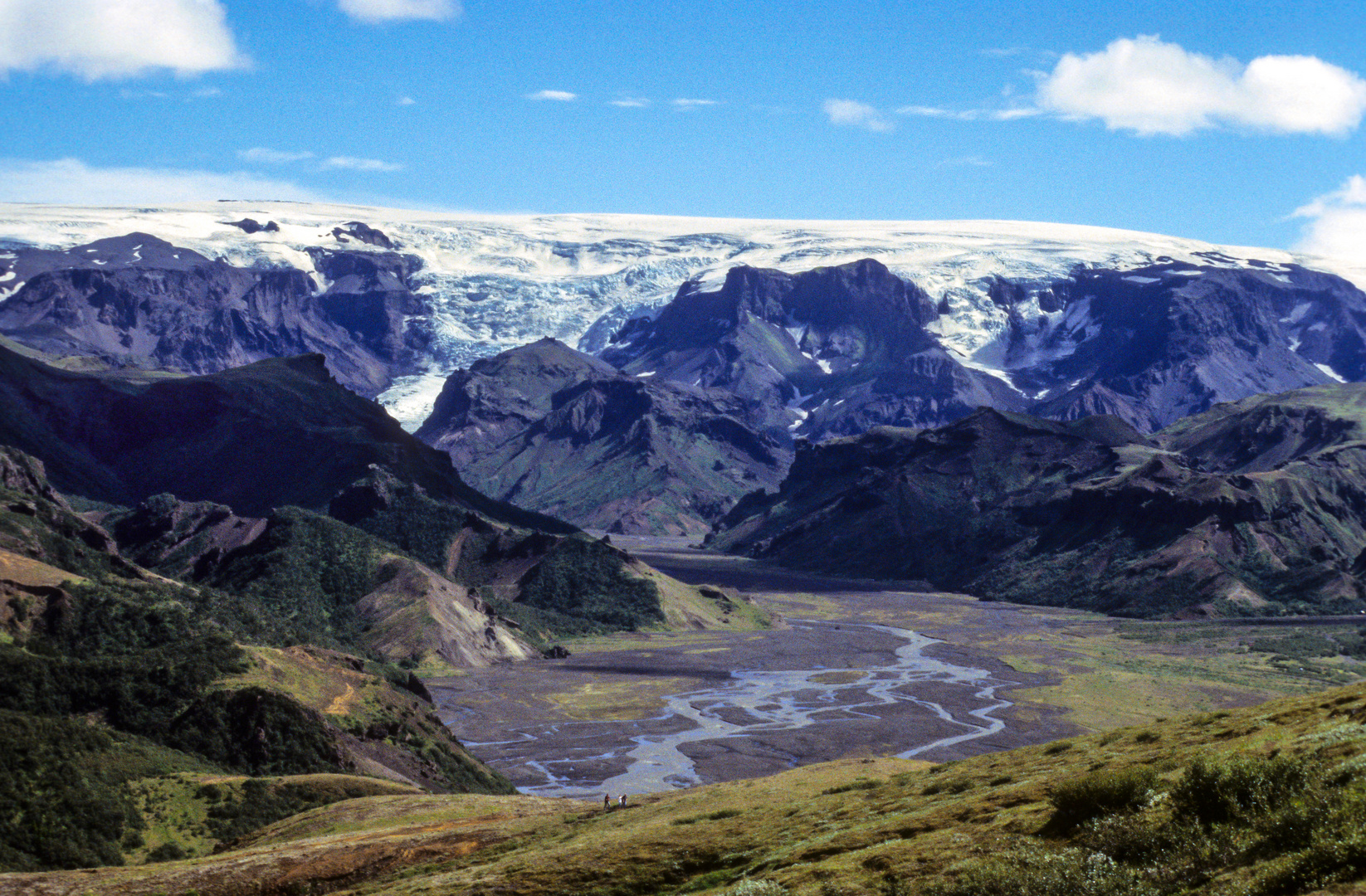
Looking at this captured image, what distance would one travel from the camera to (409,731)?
163000mm

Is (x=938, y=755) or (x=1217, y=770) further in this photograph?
(x=938, y=755)

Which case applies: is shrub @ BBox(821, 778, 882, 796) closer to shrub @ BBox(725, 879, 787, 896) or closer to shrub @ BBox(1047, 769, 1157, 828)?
shrub @ BBox(725, 879, 787, 896)

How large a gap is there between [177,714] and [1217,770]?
119415 mm

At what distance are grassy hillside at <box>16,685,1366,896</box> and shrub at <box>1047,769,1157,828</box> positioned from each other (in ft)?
0.24

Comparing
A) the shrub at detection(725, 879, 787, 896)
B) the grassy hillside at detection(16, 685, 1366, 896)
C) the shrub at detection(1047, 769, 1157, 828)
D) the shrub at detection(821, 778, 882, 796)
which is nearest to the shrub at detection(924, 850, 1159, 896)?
the grassy hillside at detection(16, 685, 1366, 896)

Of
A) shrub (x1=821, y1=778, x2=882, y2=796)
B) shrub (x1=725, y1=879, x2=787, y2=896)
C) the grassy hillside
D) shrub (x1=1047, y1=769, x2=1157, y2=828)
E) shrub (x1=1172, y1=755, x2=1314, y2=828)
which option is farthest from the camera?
Answer: shrub (x1=821, y1=778, x2=882, y2=796)

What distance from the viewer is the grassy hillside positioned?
37.8m

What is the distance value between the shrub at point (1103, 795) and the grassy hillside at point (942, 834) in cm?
7

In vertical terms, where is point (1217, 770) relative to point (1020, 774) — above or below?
above

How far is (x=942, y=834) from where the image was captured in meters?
49.9

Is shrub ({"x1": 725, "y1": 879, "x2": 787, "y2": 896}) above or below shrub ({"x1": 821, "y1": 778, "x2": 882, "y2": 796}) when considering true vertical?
above

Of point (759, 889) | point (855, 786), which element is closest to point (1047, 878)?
point (759, 889)

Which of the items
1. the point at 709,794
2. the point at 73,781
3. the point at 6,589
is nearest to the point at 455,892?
the point at 709,794

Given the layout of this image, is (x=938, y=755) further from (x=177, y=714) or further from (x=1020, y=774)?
(x=1020, y=774)
